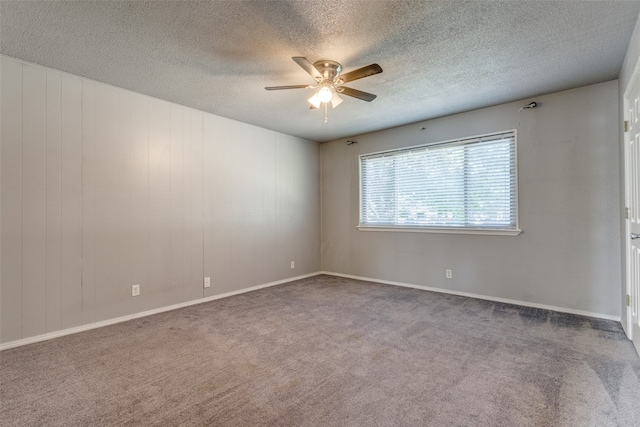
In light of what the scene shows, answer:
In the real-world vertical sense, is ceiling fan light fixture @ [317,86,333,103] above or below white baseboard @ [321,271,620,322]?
above

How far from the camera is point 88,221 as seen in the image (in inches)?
126

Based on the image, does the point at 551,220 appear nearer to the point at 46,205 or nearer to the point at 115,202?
the point at 115,202

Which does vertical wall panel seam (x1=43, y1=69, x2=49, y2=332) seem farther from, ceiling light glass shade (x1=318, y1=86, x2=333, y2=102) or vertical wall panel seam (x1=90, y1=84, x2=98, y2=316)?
ceiling light glass shade (x1=318, y1=86, x2=333, y2=102)

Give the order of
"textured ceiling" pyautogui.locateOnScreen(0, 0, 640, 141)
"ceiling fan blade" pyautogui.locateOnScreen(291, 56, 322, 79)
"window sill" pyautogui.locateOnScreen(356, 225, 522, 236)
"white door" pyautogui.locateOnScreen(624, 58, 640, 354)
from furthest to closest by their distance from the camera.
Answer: "window sill" pyautogui.locateOnScreen(356, 225, 522, 236)
"white door" pyautogui.locateOnScreen(624, 58, 640, 354)
"ceiling fan blade" pyautogui.locateOnScreen(291, 56, 322, 79)
"textured ceiling" pyautogui.locateOnScreen(0, 0, 640, 141)

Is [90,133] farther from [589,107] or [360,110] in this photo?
[589,107]

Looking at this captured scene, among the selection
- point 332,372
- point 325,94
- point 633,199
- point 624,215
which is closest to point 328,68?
point 325,94

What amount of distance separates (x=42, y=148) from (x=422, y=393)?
3.81m

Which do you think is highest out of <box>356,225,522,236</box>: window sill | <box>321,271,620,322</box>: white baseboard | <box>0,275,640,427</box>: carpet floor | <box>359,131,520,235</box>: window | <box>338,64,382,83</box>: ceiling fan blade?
<box>338,64,382,83</box>: ceiling fan blade

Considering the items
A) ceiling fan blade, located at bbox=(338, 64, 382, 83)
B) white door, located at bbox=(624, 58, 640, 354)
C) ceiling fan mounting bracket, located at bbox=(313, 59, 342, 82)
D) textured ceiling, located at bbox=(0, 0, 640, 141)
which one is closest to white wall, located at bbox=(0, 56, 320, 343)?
textured ceiling, located at bbox=(0, 0, 640, 141)

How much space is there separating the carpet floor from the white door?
314mm

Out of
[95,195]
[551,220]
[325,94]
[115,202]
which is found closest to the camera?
[325,94]

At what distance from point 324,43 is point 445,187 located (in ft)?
9.39

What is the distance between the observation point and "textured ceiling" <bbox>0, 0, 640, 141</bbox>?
7.01 ft

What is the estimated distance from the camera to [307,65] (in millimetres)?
2438
